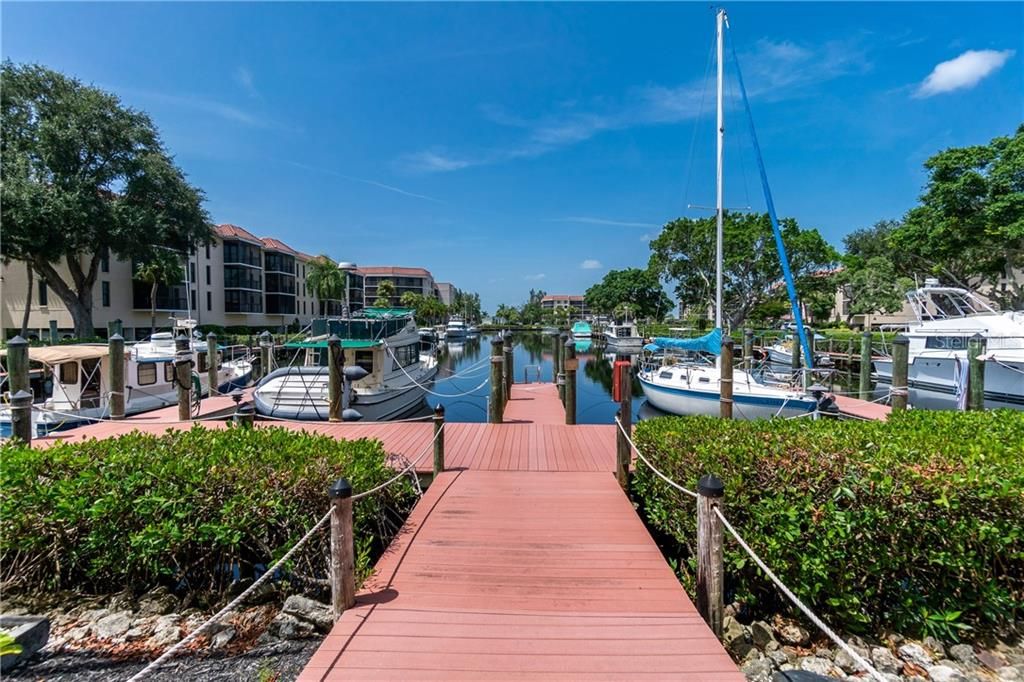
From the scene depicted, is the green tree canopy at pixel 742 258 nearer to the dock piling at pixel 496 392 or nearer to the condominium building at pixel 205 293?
the dock piling at pixel 496 392

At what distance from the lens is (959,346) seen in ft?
51.7

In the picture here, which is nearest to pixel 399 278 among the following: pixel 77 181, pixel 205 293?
pixel 205 293

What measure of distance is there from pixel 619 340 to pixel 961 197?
27672mm

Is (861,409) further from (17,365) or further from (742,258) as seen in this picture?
(742,258)

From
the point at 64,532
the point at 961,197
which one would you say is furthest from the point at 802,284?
the point at 64,532

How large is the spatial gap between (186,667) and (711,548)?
4.29 meters

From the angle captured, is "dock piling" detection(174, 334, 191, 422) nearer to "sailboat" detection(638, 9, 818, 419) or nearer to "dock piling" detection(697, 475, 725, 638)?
"dock piling" detection(697, 475, 725, 638)

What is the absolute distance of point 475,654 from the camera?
3039 millimetres

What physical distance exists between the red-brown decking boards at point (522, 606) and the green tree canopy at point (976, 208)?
3046 centimetres

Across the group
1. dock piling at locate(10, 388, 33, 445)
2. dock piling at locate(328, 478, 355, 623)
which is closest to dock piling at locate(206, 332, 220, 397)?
dock piling at locate(10, 388, 33, 445)

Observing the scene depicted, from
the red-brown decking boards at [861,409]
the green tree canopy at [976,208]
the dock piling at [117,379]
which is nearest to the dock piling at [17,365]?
the dock piling at [117,379]

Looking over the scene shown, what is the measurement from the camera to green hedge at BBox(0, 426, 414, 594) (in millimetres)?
4227

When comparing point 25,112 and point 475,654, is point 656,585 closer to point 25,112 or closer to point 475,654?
point 475,654

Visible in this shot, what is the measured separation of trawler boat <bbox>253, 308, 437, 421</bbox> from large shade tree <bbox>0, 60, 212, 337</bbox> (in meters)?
20.3
